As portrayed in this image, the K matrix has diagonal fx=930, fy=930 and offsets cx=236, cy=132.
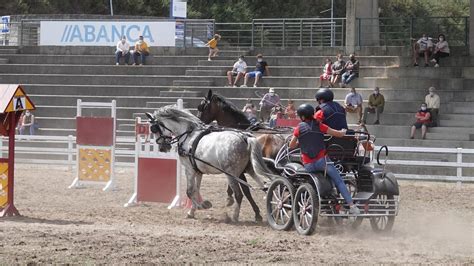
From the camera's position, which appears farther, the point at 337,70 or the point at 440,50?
the point at 440,50

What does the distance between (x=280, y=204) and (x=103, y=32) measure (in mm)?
24988

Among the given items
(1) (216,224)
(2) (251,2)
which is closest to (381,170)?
(1) (216,224)

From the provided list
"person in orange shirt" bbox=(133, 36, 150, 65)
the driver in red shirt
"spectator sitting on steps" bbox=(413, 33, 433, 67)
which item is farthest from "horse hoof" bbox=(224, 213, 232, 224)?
"person in orange shirt" bbox=(133, 36, 150, 65)

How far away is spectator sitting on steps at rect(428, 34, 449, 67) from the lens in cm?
2984

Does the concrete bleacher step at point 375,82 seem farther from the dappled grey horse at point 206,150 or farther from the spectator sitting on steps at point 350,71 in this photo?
the dappled grey horse at point 206,150

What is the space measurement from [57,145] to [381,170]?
18781 mm

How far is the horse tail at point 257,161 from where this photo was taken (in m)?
13.7

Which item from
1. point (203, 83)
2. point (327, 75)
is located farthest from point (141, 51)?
point (327, 75)

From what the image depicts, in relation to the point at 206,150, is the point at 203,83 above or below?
above

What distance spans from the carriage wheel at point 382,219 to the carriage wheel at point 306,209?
1.03 meters

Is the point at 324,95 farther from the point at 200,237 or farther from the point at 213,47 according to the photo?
the point at 213,47

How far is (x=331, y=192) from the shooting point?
12172mm

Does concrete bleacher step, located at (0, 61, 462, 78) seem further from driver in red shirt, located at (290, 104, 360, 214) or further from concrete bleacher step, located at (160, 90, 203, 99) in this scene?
driver in red shirt, located at (290, 104, 360, 214)

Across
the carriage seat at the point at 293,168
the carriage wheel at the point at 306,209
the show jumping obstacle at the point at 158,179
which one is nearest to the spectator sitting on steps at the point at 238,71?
the show jumping obstacle at the point at 158,179
